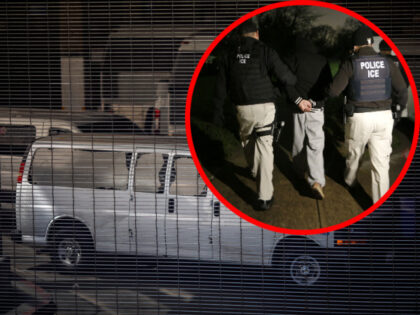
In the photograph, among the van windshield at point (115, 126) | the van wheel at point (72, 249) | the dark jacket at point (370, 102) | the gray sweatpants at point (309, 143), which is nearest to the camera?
the dark jacket at point (370, 102)

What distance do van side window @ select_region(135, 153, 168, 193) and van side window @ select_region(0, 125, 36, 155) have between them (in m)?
0.98

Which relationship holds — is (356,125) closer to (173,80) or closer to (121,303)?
(173,80)

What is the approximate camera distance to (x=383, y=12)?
4586mm

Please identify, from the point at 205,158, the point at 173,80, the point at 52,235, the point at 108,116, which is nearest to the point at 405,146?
the point at 205,158

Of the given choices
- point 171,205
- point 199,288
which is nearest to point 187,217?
point 171,205

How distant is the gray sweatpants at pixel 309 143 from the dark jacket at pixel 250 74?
8.6 inches

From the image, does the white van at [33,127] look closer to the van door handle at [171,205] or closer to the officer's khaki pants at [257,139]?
the van door handle at [171,205]

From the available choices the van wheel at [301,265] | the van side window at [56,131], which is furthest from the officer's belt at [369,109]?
the van side window at [56,131]

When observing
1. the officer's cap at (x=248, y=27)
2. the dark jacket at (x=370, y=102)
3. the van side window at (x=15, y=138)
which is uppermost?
the officer's cap at (x=248, y=27)

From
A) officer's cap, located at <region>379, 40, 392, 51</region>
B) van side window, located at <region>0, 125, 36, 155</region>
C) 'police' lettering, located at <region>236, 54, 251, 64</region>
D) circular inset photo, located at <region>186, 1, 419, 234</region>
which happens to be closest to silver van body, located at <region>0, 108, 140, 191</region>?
van side window, located at <region>0, 125, 36, 155</region>

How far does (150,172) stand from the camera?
193 inches

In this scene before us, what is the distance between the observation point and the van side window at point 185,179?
479 cm

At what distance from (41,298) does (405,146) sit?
332 cm

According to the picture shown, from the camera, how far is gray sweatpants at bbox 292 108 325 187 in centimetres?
453
